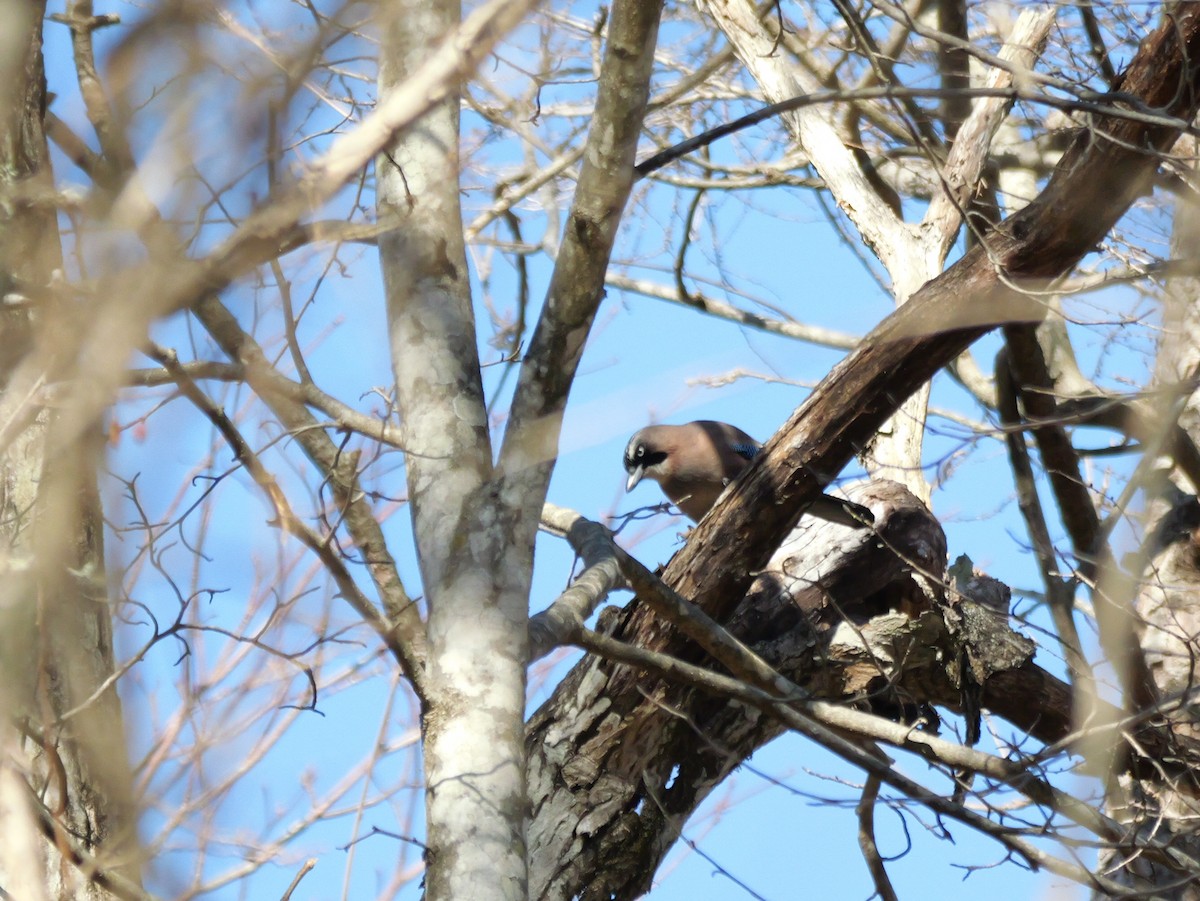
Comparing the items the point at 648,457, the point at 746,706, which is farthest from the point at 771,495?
the point at 648,457

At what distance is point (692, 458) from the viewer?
708 centimetres

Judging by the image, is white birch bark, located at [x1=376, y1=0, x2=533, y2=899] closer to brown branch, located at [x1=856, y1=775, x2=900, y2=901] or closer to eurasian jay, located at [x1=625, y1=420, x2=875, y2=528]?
brown branch, located at [x1=856, y1=775, x2=900, y2=901]

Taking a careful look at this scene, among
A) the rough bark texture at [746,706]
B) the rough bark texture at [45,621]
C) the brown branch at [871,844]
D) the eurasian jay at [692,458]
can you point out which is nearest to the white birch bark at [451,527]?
the rough bark texture at [45,621]

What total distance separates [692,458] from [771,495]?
3216 millimetres

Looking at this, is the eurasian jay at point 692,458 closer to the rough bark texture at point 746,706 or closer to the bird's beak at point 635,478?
the bird's beak at point 635,478

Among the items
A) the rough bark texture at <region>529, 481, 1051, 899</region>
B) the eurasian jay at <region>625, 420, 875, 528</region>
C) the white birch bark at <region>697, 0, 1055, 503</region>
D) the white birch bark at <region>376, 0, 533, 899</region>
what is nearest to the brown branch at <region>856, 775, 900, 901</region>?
the rough bark texture at <region>529, 481, 1051, 899</region>

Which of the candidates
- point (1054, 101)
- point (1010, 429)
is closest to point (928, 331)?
point (1010, 429)

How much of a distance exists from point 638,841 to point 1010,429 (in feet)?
5.83

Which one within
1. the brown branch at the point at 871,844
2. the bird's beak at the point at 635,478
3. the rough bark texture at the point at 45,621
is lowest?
the rough bark texture at the point at 45,621

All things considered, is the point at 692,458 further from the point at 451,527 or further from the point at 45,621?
the point at 45,621

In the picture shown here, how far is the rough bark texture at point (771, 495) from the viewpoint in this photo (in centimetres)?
347

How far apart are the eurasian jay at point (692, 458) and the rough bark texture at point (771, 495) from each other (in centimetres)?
283

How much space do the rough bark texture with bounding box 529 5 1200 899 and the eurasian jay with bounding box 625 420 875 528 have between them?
9.27 ft

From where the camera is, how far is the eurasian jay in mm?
7059
